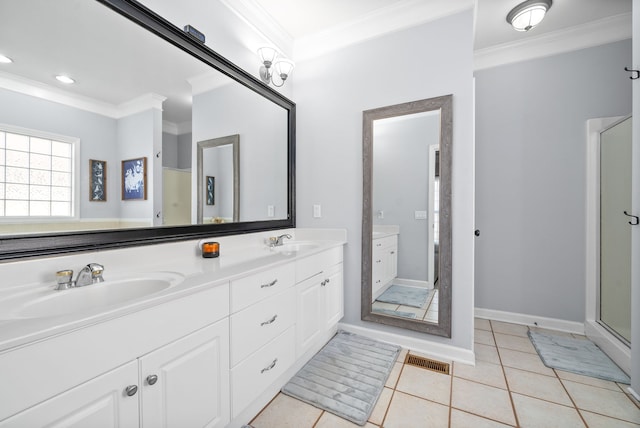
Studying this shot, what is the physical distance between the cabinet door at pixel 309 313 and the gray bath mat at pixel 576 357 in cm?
166

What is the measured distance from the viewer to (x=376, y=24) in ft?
7.40

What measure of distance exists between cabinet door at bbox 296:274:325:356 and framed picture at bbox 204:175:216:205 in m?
0.80

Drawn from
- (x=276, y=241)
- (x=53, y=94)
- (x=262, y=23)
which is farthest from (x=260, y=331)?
(x=262, y=23)

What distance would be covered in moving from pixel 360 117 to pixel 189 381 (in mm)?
2125

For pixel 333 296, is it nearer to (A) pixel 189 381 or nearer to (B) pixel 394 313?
(B) pixel 394 313

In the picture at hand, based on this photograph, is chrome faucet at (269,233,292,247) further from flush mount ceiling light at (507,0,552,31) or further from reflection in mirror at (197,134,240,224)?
flush mount ceiling light at (507,0,552,31)

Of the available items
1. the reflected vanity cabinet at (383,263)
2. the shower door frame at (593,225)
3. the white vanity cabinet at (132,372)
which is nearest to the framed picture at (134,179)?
the white vanity cabinet at (132,372)

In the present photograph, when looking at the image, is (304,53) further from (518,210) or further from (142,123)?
(518,210)

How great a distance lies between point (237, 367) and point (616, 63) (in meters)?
3.68

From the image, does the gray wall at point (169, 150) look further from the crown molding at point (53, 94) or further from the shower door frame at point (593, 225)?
the shower door frame at point (593, 225)

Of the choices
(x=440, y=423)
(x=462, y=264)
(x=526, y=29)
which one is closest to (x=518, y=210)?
(x=462, y=264)

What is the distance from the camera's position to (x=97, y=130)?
126 centimetres

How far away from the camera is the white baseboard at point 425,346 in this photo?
199cm

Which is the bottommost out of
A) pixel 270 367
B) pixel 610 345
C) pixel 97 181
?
pixel 610 345
